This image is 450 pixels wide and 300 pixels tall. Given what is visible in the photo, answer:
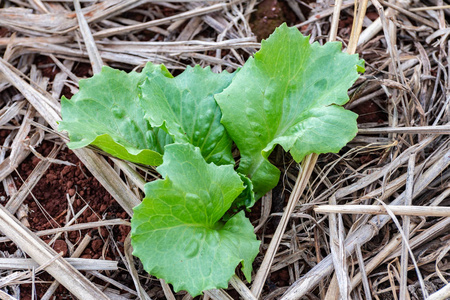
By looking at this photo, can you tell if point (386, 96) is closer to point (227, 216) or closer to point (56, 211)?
point (227, 216)

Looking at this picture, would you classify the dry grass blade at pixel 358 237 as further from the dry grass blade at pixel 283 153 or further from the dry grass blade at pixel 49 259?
the dry grass blade at pixel 49 259

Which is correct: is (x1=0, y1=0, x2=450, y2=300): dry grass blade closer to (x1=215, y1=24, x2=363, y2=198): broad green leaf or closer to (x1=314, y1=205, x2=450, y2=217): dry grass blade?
(x1=314, y1=205, x2=450, y2=217): dry grass blade

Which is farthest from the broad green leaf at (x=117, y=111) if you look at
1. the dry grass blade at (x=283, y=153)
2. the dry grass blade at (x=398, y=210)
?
the dry grass blade at (x=398, y=210)

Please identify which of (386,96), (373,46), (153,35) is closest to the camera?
(386,96)

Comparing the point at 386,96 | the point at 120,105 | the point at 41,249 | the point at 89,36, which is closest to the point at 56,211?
the point at 41,249

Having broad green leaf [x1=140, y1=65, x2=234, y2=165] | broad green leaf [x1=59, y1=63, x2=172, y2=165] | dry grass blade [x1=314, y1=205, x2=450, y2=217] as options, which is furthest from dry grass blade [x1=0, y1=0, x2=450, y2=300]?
broad green leaf [x1=140, y1=65, x2=234, y2=165]

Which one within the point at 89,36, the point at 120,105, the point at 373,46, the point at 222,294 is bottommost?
the point at 222,294
